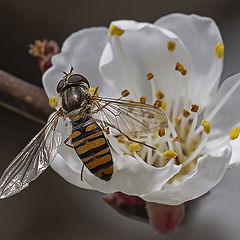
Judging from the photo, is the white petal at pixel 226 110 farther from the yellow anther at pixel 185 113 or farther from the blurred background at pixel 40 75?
the blurred background at pixel 40 75

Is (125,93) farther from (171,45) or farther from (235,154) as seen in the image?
(235,154)

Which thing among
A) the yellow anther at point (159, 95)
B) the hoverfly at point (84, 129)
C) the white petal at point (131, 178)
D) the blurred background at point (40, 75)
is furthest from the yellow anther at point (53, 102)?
the blurred background at point (40, 75)

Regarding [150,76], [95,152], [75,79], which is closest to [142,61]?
[150,76]

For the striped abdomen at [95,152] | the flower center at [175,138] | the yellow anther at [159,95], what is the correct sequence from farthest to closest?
the yellow anther at [159,95] → the flower center at [175,138] → the striped abdomen at [95,152]

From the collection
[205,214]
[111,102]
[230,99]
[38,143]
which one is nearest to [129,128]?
[111,102]

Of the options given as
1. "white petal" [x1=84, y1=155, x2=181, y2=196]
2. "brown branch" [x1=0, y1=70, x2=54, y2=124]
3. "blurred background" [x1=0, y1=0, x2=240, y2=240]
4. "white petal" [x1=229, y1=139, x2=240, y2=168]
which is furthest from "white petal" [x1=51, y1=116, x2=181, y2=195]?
"blurred background" [x1=0, y1=0, x2=240, y2=240]

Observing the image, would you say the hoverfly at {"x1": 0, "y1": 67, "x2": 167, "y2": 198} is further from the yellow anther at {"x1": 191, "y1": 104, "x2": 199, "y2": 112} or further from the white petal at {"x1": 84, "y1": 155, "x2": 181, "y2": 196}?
the yellow anther at {"x1": 191, "y1": 104, "x2": 199, "y2": 112}

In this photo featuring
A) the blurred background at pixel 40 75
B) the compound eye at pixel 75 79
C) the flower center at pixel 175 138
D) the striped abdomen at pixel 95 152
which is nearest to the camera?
the striped abdomen at pixel 95 152
